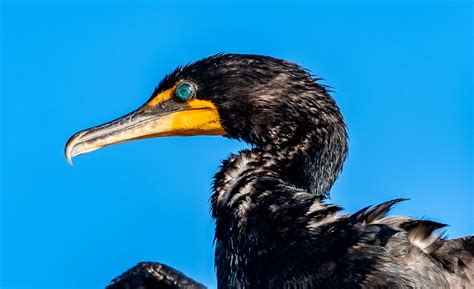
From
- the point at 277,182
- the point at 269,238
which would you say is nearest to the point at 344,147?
the point at 277,182

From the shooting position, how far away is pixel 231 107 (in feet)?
24.5

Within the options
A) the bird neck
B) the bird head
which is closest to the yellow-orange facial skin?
the bird head

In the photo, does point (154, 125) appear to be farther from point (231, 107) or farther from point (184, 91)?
point (231, 107)

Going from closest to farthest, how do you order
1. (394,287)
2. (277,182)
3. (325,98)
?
(394,287) → (277,182) → (325,98)

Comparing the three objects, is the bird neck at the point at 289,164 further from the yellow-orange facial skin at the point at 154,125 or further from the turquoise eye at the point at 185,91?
the turquoise eye at the point at 185,91

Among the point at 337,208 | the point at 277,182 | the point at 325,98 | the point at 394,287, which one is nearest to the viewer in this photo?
the point at 394,287

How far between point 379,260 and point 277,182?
106 centimetres

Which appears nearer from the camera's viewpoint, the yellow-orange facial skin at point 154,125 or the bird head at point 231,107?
the bird head at point 231,107

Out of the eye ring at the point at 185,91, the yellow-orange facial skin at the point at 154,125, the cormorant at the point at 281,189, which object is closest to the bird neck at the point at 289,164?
the cormorant at the point at 281,189

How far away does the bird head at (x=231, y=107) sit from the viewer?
23.9 ft

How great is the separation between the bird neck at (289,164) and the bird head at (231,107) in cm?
6

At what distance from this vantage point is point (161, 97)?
7742mm

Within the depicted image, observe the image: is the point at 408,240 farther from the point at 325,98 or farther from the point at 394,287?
the point at 325,98

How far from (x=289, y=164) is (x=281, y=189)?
499 mm
